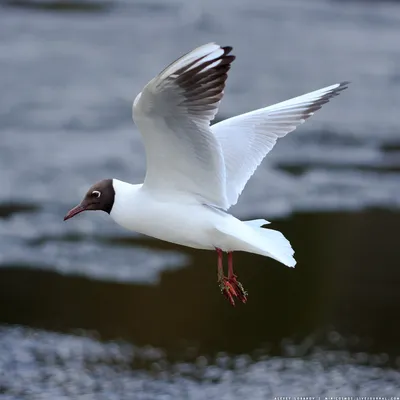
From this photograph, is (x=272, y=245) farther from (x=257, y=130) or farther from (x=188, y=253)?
(x=188, y=253)

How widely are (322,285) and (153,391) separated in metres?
2.30

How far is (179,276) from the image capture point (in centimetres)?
1022

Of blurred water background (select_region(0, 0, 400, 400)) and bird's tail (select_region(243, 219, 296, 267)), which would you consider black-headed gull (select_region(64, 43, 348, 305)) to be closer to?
bird's tail (select_region(243, 219, 296, 267))

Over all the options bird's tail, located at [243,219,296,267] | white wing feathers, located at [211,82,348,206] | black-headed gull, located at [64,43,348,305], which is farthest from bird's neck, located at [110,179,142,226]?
white wing feathers, located at [211,82,348,206]

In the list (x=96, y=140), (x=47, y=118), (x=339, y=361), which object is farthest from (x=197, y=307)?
(x=47, y=118)

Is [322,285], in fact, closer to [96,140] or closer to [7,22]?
[96,140]

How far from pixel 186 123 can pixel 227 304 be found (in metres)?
4.23

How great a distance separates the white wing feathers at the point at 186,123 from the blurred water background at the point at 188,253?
8.56 feet

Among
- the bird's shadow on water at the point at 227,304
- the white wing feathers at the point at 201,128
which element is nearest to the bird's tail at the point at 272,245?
the white wing feathers at the point at 201,128

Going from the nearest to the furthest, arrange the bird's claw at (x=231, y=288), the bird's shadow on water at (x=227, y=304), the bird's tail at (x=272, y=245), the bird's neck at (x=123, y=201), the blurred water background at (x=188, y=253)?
the bird's tail at (x=272, y=245) → the bird's neck at (x=123, y=201) → the bird's claw at (x=231, y=288) → the blurred water background at (x=188, y=253) → the bird's shadow on water at (x=227, y=304)

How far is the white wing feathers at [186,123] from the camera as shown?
5.51 m

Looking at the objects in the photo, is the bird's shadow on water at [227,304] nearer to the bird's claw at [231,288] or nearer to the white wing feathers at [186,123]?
the bird's claw at [231,288]

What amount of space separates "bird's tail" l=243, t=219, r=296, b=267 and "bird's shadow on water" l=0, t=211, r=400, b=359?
298cm

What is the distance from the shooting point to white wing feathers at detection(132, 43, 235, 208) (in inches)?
217
